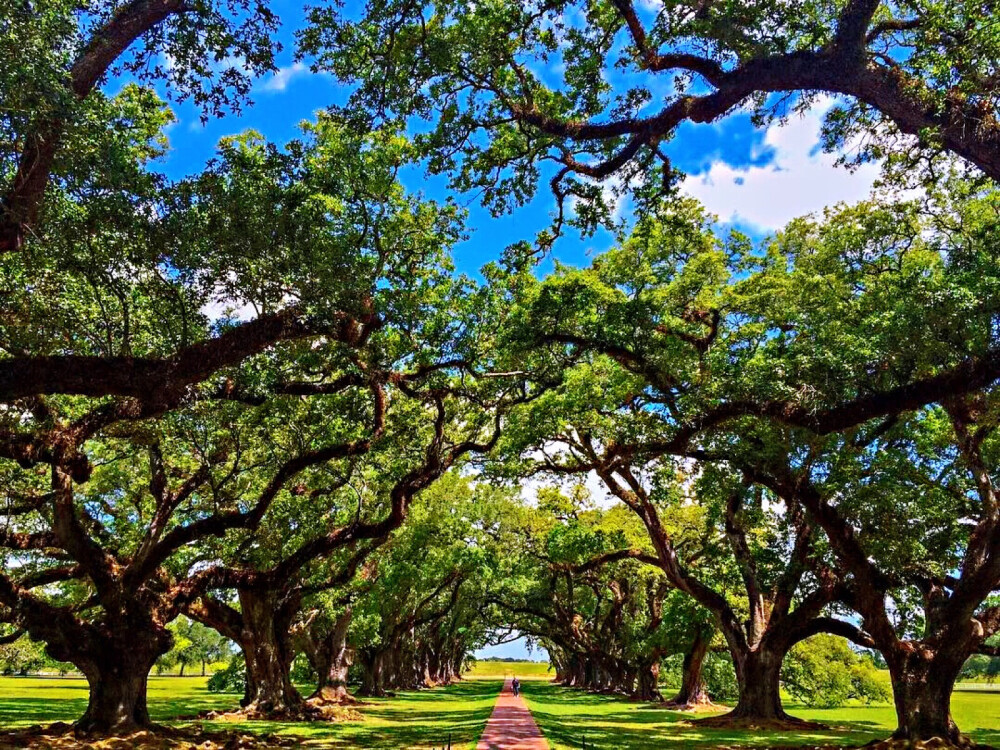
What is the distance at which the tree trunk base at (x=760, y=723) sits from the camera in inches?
760

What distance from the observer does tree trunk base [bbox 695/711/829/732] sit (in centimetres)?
1930

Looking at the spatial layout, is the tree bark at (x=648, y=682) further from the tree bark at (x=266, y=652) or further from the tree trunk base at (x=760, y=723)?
the tree bark at (x=266, y=652)

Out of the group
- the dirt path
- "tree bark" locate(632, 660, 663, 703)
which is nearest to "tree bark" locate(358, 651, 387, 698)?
"tree bark" locate(632, 660, 663, 703)

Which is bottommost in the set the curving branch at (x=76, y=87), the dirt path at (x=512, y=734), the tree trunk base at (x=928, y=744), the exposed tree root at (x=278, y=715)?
the exposed tree root at (x=278, y=715)

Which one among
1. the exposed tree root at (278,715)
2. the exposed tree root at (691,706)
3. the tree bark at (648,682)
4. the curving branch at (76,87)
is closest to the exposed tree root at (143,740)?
the exposed tree root at (278,715)

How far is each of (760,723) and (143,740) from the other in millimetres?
16528

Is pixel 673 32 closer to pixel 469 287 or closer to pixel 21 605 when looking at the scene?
pixel 469 287

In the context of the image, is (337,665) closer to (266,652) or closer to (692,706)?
(266,652)

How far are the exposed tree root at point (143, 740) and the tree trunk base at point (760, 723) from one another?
12.9 m

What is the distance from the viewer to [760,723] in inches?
774

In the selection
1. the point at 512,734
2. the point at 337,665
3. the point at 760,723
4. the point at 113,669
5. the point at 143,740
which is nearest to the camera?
the point at 143,740

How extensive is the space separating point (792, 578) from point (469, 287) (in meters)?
12.6

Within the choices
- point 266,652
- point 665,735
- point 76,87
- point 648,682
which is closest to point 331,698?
point 266,652

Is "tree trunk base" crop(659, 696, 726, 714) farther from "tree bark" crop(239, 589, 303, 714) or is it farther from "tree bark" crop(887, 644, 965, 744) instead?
"tree bark" crop(239, 589, 303, 714)
